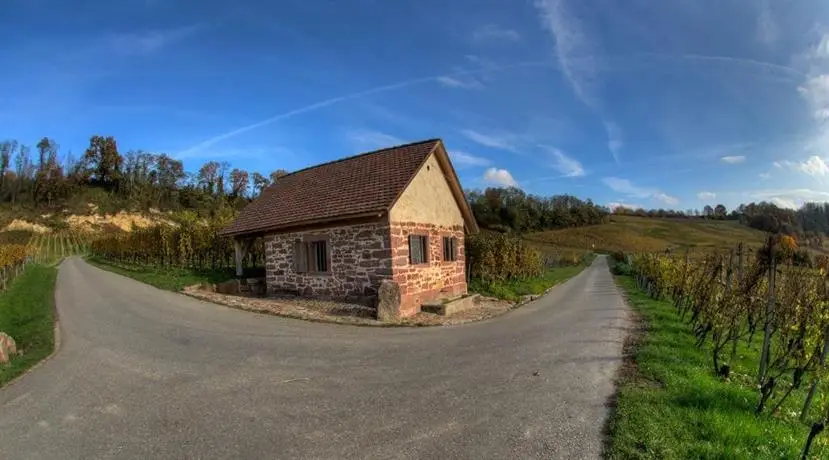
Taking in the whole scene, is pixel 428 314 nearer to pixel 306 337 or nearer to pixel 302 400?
pixel 306 337

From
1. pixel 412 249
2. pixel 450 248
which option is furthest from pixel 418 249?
pixel 450 248

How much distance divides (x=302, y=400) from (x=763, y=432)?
520cm

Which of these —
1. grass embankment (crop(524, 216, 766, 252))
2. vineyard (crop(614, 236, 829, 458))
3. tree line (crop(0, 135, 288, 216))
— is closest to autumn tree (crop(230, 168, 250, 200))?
tree line (crop(0, 135, 288, 216))

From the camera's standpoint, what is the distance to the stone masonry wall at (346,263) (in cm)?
1344

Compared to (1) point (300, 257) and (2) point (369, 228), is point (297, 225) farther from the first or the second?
(2) point (369, 228)

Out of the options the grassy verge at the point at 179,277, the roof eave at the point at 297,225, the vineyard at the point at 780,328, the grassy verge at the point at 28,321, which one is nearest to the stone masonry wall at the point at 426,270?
the roof eave at the point at 297,225

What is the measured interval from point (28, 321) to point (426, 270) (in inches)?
459

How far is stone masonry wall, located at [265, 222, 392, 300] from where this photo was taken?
13.4 metres

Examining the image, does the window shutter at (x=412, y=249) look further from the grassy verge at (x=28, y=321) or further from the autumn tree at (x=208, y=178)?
the autumn tree at (x=208, y=178)

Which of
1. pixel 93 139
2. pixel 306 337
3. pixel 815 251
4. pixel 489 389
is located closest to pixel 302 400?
pixel 489 389

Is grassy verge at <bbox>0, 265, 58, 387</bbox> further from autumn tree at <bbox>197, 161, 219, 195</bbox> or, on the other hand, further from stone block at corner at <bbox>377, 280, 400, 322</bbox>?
autumn tree at <bbox>197, 161, 219, 195</bbox>

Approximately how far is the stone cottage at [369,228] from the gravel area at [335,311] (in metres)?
0.77

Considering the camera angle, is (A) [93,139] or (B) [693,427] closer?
(B) [693,427]

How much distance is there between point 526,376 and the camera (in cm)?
662
